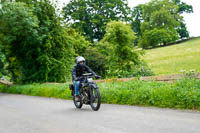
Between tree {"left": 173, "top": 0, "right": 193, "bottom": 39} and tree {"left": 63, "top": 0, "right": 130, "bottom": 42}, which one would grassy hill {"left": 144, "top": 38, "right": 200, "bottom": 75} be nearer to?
tree {"left": 63, "top": 0, "right": 130, "bottom": 42}

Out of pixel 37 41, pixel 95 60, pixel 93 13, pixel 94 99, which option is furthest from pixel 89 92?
pixel 93 13

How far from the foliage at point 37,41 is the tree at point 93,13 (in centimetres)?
2800

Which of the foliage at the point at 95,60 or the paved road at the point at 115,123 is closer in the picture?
the paved road at the point at 115,123

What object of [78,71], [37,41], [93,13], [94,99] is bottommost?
[94,99]

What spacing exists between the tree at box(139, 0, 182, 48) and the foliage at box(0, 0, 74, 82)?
4010cm

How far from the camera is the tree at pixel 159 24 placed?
2288 inches

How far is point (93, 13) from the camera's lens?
50.2 m

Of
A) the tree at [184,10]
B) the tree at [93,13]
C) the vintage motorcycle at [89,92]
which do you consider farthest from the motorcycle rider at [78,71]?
the tree at [184,10]

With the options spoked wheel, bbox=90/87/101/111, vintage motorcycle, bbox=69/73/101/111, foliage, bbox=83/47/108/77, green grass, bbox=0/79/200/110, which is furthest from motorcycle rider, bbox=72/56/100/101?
foliage, bbox=83/47/108/77

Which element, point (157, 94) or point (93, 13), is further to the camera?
point (93, 13)

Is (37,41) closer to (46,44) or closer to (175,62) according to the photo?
(46,44)

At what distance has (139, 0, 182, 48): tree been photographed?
58106mm

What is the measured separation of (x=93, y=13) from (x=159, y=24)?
19912 mm

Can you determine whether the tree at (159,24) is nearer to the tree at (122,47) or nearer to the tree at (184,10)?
the tree at (184,10)
